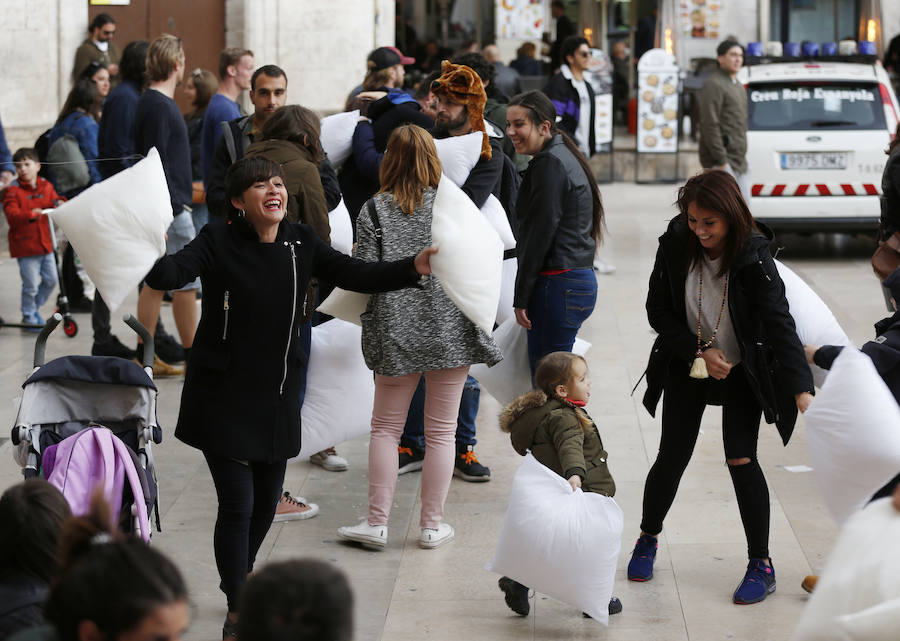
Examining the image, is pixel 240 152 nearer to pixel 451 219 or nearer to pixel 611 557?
pixel 451 219

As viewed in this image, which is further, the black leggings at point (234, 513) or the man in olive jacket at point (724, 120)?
the man in olive jacket at point (724, 120)

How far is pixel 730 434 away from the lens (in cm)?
489

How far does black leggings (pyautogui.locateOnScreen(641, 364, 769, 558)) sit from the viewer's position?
4.85 m

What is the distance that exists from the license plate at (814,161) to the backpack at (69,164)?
20.9ft

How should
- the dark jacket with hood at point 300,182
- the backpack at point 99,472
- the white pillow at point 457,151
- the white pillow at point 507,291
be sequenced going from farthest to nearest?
1. the white pillow at point 507,291
2. the white pillow at point 457,151
3. the dark jacket with hood at point 300,182
4. the backpack at point 99,472

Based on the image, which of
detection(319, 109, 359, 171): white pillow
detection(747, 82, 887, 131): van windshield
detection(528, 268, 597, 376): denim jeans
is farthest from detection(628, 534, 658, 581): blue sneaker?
detection(747, 82, 887, 131): van windshield

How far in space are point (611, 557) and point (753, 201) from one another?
831cm

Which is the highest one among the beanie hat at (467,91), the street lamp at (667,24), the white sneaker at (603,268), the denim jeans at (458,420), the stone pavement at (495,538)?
the street lamp at (667,24)

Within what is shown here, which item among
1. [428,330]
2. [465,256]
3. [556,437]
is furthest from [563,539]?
[428,330]

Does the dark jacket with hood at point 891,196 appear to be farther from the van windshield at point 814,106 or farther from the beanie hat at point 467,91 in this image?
the van windshield at point 814,106

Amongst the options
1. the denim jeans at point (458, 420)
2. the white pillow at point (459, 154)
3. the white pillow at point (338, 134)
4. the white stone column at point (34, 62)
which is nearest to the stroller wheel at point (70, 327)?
the white pillow at point (338, 134)

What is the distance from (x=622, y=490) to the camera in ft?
20.3

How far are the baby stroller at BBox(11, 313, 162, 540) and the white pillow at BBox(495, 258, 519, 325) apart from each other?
6.88 feet

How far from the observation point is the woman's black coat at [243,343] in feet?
14.4
